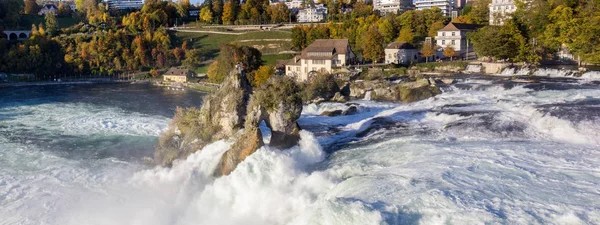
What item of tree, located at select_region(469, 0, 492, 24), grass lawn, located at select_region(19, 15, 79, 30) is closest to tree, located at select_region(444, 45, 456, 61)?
tree, located at select_region(469, 0, 492, 24)

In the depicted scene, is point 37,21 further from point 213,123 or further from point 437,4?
point 213,123

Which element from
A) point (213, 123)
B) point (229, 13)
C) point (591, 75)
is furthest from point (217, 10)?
point (213, 123)

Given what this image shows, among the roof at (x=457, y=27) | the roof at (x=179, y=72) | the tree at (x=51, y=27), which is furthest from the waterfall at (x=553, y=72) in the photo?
the tree at (x=51, y=27)

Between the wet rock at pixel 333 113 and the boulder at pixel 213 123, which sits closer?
the boulder at pixel 213 123

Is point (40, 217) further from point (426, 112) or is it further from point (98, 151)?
point (426, 112)

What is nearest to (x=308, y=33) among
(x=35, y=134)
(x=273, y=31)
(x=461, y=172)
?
(x=273, y=31)

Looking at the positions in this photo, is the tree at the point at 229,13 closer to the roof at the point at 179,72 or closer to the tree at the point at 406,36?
the roof at the point at 179,72
